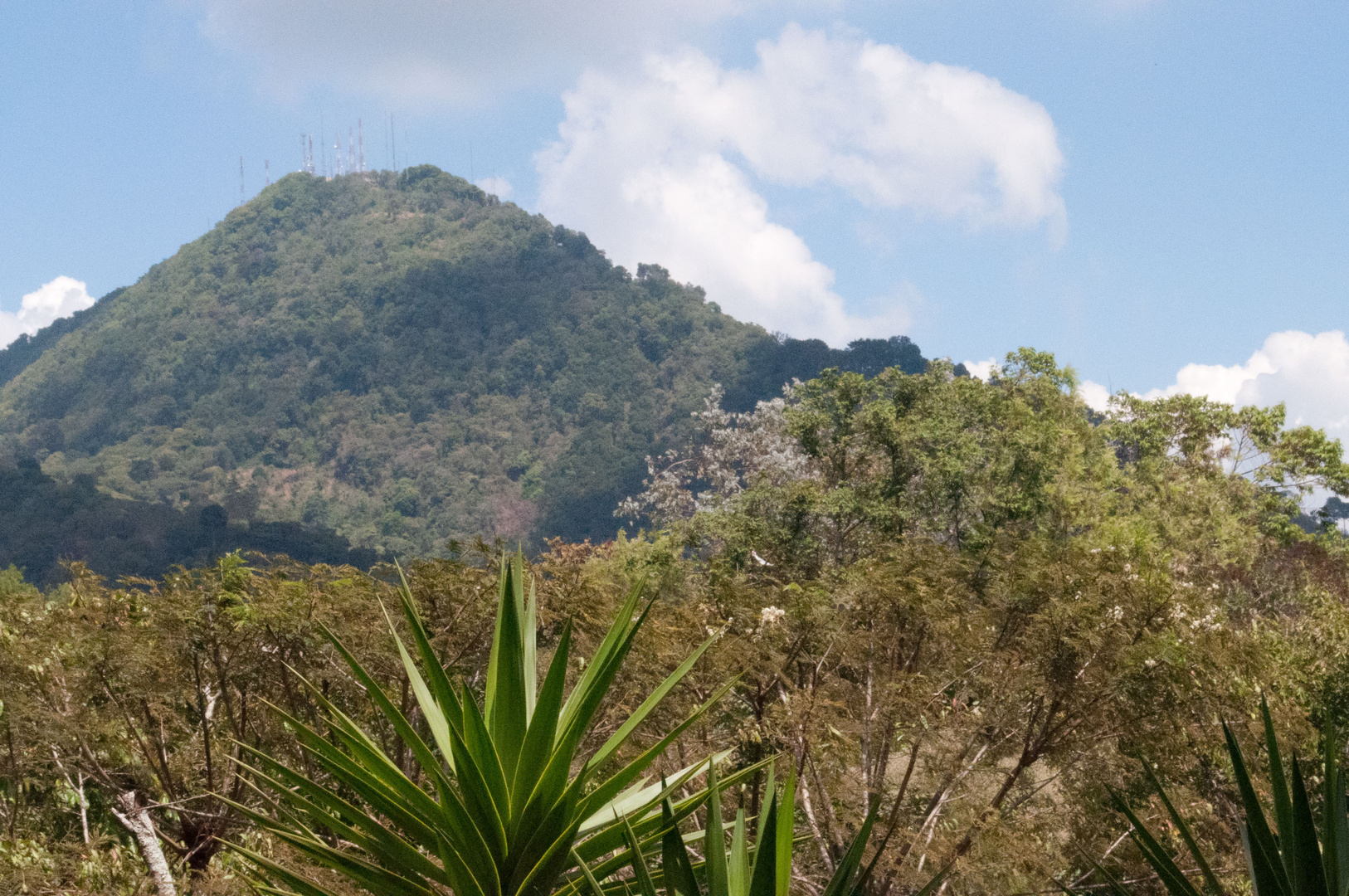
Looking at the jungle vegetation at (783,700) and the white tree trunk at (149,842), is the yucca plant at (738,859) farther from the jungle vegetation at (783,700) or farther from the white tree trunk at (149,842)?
the white tree trunk at (149,842)

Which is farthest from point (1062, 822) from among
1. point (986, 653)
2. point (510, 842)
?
point (510, 842)

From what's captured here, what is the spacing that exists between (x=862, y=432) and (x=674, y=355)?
9295cm

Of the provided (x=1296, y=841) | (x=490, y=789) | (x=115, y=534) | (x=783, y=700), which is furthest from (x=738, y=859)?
(x=115, y=534)

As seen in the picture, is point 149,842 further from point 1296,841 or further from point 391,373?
point 391,373

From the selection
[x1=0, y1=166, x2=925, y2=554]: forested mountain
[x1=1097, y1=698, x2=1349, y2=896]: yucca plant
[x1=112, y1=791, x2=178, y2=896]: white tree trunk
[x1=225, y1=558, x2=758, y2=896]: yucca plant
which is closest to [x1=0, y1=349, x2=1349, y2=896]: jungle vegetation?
[x1=112, y1=791, x2=178, y2=896]: white tree trunk

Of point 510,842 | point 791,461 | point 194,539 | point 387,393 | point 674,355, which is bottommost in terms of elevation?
point 194,539

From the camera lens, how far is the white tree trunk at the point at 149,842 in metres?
5.98

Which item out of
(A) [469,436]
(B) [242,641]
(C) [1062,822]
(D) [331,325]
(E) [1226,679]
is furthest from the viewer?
(D) [331,325]

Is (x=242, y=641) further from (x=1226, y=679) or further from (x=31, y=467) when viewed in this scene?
(x=31, y=467)

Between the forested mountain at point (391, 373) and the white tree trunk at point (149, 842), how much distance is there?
76350mm

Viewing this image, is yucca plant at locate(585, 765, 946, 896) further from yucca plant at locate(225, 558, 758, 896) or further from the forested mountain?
Result: the forested mountain

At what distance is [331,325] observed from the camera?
433ft

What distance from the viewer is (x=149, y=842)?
20.1ft

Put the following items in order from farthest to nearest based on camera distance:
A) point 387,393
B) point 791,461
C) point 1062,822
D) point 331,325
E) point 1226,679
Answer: point 331,325, point 387,393, point 791,461, point 1062,822, point 1226,679
